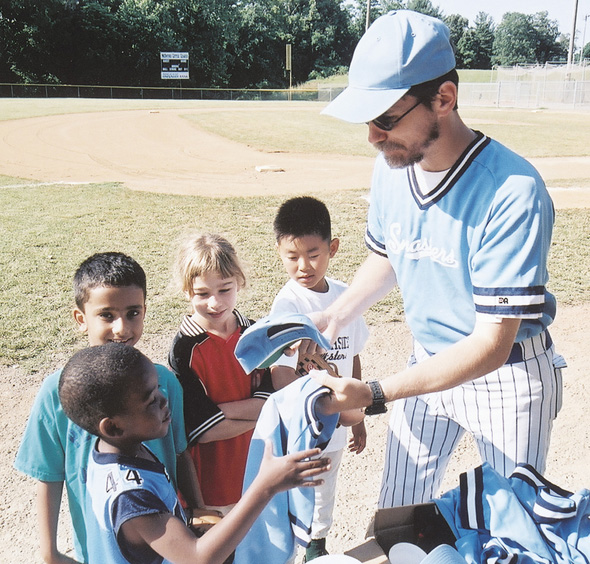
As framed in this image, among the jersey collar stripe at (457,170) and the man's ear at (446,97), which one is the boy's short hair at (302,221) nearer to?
the jersey collar stripe at (457,170)

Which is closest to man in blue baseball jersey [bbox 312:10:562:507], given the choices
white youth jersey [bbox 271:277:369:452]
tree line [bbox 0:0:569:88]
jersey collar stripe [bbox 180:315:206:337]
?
white youth jersey [bbox 271:277:369:452]

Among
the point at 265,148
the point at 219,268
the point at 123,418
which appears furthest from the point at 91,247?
the point at 265,148

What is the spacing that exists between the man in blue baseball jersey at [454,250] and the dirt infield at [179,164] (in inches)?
361

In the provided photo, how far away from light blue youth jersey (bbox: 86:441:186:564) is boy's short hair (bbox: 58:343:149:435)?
128 millimetres

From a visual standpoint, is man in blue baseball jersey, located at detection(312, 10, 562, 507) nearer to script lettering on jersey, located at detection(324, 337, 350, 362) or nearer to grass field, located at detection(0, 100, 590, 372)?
script lettering on jersey, located at detection(324, 337, 350, 362)

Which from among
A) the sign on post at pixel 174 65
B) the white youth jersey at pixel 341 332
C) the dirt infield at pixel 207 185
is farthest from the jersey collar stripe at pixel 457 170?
the sign on post at pixel 174 65

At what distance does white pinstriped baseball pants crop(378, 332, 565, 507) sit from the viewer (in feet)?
7.18

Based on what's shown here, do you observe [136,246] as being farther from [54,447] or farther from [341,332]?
[54,447]

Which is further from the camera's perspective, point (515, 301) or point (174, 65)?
point (174, 65)

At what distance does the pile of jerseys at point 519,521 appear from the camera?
1.67 meters

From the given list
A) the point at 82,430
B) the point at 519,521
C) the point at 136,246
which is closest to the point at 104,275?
the point at 82,430

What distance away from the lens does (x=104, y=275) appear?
2.38 meters

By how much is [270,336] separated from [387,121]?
852mm

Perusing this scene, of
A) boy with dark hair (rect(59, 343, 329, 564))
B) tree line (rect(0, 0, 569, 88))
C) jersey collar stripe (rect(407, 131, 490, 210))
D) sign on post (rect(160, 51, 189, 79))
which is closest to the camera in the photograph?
boy with dark hair (rect(59, 343, 329, 564))
